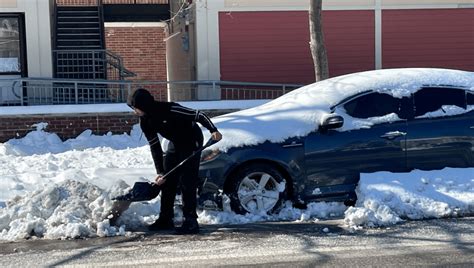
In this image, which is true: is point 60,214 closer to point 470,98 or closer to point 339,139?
Result: point 339,139

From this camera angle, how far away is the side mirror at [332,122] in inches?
314

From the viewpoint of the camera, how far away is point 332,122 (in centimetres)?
798

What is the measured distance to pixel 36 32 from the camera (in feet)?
54.2

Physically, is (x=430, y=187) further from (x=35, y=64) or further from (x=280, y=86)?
(x=35, y=64)

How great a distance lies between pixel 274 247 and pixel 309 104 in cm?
230

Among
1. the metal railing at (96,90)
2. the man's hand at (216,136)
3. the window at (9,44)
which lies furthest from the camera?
the window at (9,44)

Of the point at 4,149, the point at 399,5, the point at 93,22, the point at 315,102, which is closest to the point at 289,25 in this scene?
the point at 399,5

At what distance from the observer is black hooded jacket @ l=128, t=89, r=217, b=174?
280 inches

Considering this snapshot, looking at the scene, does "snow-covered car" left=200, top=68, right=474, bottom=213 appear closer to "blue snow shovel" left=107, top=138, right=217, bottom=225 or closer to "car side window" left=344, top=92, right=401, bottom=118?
"car side window" left=344, top=92, right=401, bottom=118

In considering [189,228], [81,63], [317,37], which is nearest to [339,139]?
[189,228]

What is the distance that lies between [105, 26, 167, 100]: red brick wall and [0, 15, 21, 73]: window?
450 inches

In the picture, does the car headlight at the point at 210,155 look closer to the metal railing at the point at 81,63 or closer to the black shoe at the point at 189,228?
the black shoe at the point at 189,228

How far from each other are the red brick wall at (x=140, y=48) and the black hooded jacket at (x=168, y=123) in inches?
840

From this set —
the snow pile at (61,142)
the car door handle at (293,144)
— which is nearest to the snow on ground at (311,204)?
the car door handle at (293,144)
